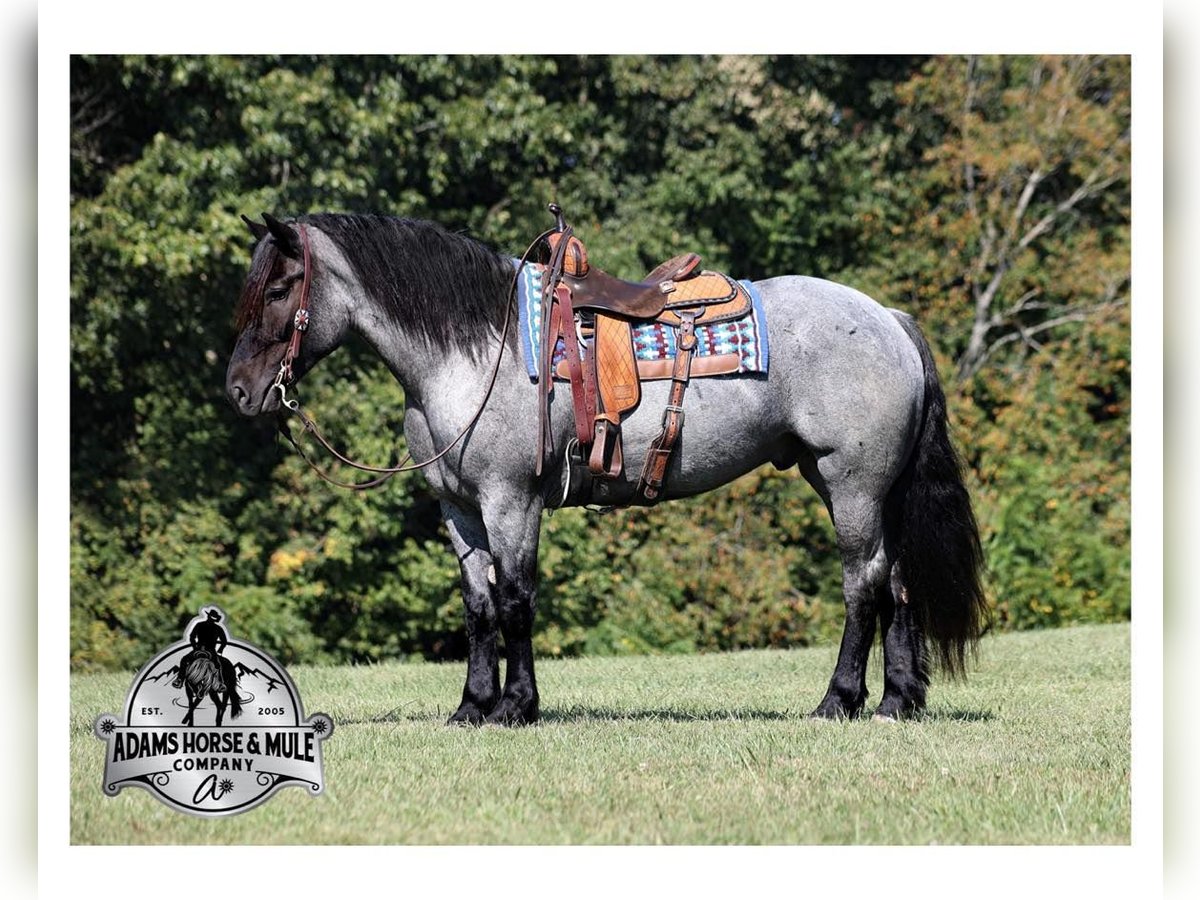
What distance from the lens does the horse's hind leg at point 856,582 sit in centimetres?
708

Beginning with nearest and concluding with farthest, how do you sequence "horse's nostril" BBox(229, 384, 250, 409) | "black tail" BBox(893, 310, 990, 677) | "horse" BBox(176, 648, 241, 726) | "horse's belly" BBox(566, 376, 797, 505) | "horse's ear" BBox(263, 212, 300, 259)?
"horse" BBox(176, 648, 241, 726) → "horse's ear" BBox(263, 212, 300, 259) → "horse's nostril" BBox(229, 384, 250, 409) → "horse's belly" BBox(566, 376, 797, 505) → "black tail" BBox(893, 310, 990, 677)

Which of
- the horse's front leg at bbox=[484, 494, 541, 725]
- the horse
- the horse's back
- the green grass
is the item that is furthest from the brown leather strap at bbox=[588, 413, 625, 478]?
the horse

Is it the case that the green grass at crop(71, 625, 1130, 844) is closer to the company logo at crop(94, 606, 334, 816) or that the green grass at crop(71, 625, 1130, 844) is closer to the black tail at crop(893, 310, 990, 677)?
the company logo at crop(94, 606, 334, 816)

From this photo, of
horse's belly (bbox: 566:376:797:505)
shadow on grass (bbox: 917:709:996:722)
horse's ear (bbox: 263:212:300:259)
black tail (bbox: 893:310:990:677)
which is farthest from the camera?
shadow on grass (bbox: 917:709:996:722)

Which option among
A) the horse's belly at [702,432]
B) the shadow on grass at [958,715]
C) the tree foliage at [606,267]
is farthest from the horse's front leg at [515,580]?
the tree foliage at [606,267]

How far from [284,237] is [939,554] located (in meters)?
3.43

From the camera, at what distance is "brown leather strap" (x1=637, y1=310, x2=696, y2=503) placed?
22.4 feet

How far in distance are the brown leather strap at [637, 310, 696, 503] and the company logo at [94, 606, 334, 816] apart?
6.54 feet

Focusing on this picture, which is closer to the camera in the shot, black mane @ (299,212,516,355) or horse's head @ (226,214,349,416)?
horse's head @ (226,214,349,416)

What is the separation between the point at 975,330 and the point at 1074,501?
2.26 meters
